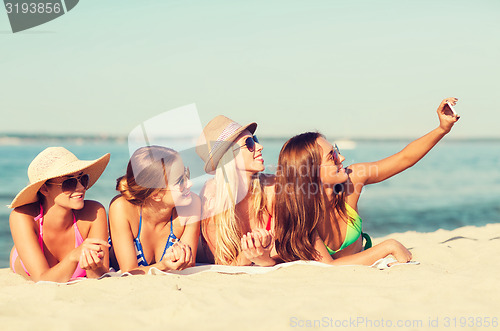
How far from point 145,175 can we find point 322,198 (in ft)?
4.95

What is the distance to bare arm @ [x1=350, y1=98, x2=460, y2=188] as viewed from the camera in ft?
14.2

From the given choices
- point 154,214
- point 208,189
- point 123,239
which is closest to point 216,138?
point 208,189

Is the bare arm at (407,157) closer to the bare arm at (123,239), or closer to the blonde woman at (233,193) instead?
the blonde woman at (233,193)

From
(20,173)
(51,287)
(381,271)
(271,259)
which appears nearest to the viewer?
(51,287)

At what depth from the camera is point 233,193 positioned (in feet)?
13.9

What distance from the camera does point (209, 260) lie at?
4492 mm

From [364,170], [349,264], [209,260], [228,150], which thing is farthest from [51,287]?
[364,170]

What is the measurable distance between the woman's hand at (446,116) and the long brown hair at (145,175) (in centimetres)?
Result: 241

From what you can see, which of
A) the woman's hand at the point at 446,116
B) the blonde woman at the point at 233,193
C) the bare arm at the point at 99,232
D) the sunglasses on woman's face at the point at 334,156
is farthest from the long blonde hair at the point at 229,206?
the woman's hand at the point at 446,116

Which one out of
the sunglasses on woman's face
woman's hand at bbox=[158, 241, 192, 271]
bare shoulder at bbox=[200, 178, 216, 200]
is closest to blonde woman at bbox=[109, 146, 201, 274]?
woman's hand at bbox=[158, 241, 192, 271]

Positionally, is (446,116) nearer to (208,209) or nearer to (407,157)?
(407,157)

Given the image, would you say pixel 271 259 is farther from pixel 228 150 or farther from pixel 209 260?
pixel 228 150

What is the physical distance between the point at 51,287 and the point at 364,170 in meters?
2.83

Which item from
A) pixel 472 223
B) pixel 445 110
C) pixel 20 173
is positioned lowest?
pixel 472 223
